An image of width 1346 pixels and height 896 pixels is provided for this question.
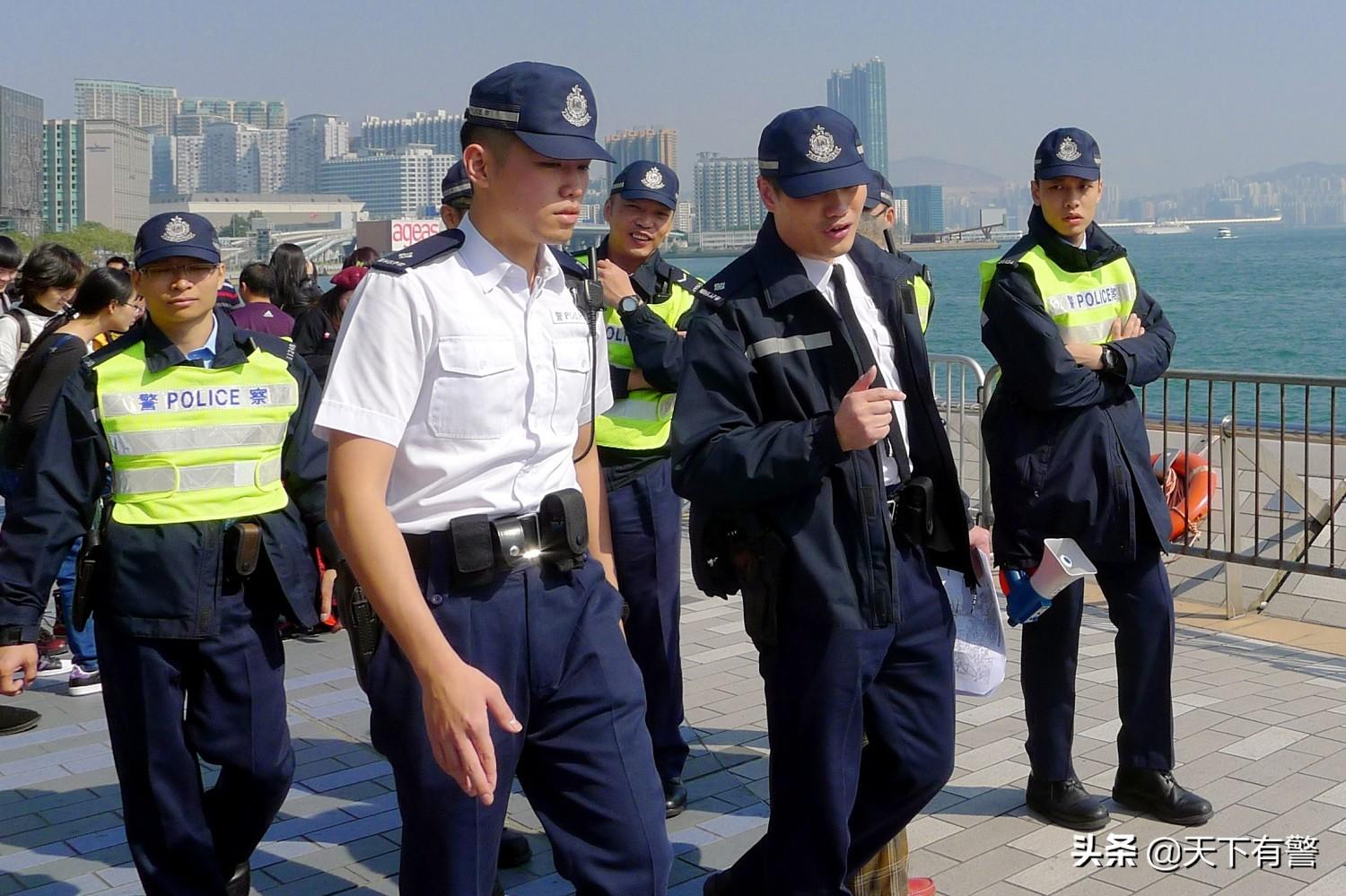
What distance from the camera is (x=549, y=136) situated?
264 centimetres

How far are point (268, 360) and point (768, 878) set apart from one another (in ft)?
6.15

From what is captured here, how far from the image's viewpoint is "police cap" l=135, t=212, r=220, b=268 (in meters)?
3.78

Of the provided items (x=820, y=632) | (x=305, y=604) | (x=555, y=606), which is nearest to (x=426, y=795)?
(x=555, y=606)

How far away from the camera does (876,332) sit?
11.1 feet

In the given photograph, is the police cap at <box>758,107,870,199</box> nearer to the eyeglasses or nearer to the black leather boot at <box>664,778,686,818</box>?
the eyeglasses

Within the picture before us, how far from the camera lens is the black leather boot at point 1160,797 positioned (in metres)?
4.43

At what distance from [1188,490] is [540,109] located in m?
6.17

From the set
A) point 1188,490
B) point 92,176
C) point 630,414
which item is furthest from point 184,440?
point 92,176

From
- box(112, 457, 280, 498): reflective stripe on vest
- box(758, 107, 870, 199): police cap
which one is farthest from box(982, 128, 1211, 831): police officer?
box(112, 457, 280, 498): reflective stripe on vest

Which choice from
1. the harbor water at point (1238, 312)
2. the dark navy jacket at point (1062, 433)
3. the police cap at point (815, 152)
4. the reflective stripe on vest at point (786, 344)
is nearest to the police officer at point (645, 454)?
the dark navy jacket at point (1062, 433)

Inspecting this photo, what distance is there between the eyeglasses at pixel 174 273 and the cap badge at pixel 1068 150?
8.27 feet

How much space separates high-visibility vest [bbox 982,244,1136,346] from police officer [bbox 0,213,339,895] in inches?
86.9

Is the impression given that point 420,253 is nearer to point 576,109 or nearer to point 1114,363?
point 576,109

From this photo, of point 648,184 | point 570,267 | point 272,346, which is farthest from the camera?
point 648,184
